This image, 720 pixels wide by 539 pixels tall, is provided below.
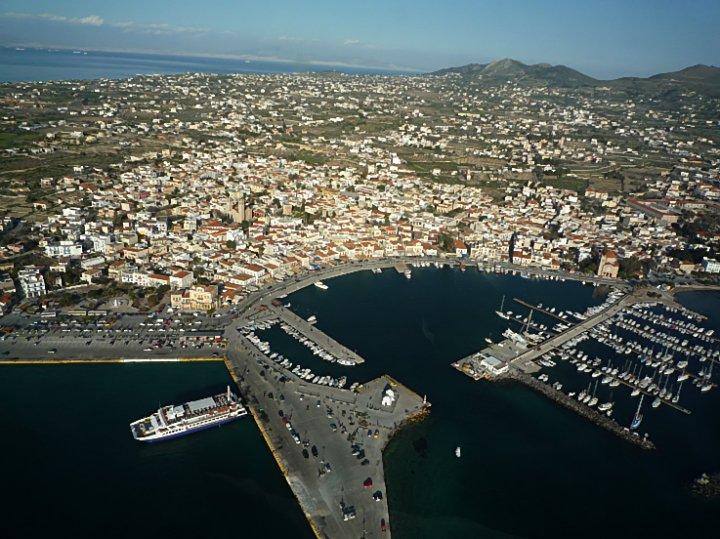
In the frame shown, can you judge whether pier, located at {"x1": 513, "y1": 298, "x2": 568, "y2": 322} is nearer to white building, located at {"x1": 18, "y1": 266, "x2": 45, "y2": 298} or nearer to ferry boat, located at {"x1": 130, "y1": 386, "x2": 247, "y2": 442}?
ferry boat, located at {"x1": 130, "y1": 386, "x2": 247, "y2": 442}

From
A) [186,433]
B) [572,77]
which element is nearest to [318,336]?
[186,433]

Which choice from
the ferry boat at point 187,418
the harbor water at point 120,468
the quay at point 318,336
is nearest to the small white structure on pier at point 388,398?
the quay at point 318,336

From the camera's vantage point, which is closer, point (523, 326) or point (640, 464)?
point (640, 464)

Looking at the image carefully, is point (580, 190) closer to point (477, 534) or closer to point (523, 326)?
point (523, 326)

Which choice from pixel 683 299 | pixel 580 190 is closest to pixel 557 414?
pixel 683 299

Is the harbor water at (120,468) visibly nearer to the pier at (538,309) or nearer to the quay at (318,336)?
the quay at (318,336)
